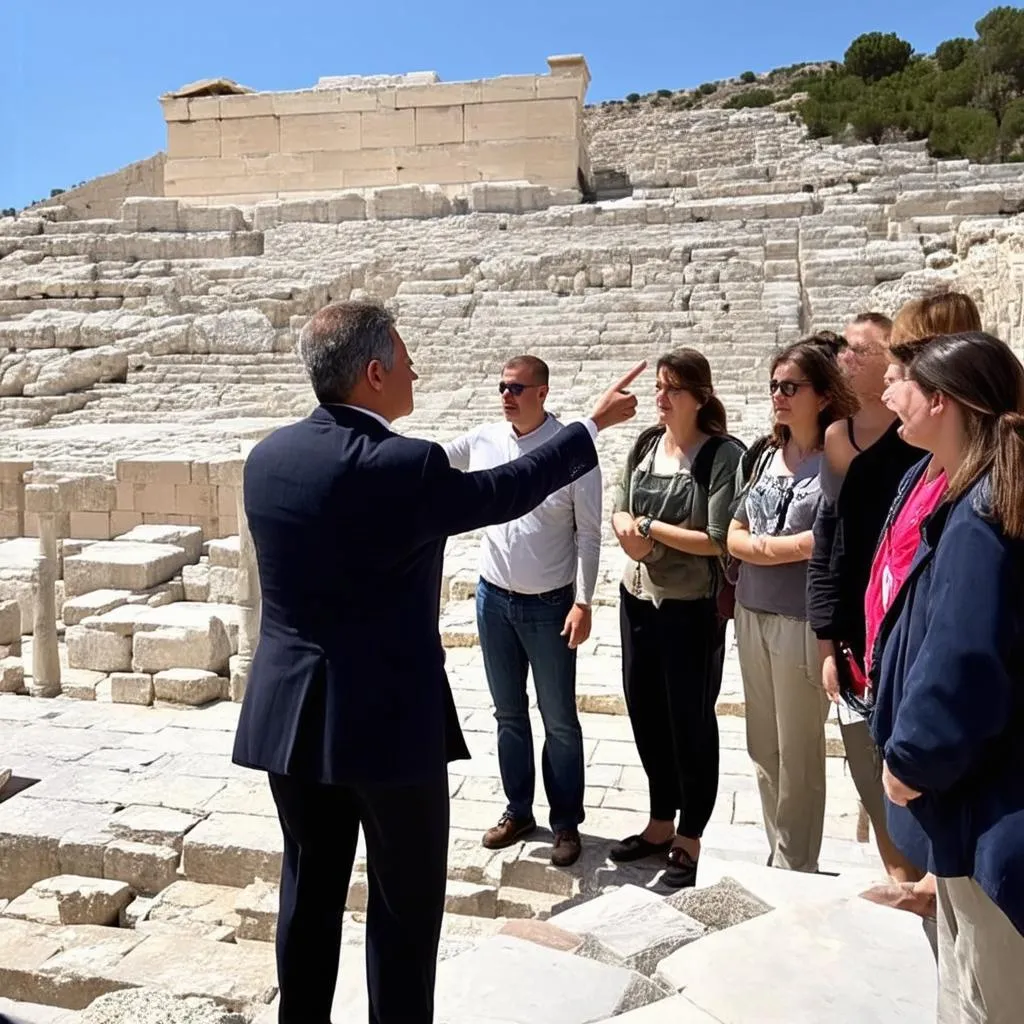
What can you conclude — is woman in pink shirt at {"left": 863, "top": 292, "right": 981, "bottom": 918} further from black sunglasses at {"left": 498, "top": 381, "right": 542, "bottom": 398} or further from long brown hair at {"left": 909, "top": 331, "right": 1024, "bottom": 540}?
black sunglasses at {"left": 498, "top": 381, "right": 542, "bottom": 398}

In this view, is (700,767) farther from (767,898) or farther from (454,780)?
(454,780)

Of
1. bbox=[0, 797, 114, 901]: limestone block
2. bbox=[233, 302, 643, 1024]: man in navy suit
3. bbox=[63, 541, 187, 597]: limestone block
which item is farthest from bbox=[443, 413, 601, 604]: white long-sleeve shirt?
bbox=[63, 541, 187, 597]: limestone block

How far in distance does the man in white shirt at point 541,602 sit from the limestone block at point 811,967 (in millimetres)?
1223

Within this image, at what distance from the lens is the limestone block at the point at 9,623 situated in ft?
25.0

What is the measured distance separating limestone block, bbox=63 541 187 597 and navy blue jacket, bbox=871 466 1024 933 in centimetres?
753

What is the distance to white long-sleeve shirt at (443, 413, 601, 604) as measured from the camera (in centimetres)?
374

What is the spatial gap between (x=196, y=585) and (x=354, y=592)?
682cm

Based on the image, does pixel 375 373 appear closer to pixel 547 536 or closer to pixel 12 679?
pixel 547 536

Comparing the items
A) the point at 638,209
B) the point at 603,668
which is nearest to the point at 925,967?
the point at 603,668

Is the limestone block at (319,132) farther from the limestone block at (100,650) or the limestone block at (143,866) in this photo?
the limestone block at (143,866)

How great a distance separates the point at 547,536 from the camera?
12.3 ft

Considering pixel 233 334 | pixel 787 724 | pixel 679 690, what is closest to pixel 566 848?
pixel 679 690

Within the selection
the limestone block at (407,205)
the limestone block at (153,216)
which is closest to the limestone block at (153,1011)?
the limestone block at (407,205)

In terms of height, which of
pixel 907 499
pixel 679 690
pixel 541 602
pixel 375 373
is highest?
pixel 375 373
